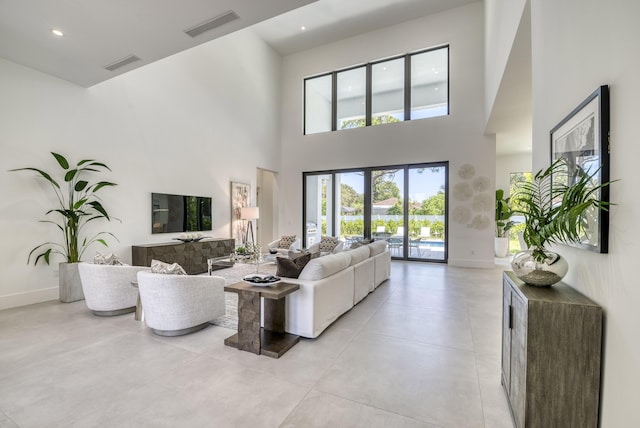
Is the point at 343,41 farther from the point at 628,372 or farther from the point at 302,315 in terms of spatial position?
the point at 628,372

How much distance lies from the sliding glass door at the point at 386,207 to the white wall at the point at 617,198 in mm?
6067

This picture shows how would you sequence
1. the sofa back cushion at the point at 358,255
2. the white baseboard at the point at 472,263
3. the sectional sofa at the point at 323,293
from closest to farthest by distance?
the sectional sofa at the point at 323,293 → the sofa back cushion at the point at 358,255 → the white baseboard at the point at 472,263

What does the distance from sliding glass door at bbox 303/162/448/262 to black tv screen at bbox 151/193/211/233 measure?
3440 millimetres

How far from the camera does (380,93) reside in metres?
8.39

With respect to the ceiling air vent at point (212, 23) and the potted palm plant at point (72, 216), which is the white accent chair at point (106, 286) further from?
the ceiling air vent at point (212, 23)

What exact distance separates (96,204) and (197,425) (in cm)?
415

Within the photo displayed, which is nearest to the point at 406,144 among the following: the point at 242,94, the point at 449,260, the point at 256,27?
the point at 449,260

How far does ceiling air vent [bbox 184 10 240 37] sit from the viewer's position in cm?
310

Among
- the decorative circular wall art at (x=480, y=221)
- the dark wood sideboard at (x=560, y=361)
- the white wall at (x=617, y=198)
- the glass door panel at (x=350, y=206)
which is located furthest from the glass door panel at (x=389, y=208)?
the dark wood sideboard at (x=560, y=361)

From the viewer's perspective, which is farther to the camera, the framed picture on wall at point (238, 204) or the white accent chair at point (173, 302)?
the framed picture on wall at point (238, 204)

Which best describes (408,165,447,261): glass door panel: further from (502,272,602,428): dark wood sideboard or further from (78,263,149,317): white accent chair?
(78,263,149,317): white accent chair

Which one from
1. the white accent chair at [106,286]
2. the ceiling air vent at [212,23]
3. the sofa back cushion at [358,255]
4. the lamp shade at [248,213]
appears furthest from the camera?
the lamp shade at [248,213]

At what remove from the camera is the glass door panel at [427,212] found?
7.61 m

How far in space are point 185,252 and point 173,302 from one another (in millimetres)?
2941
